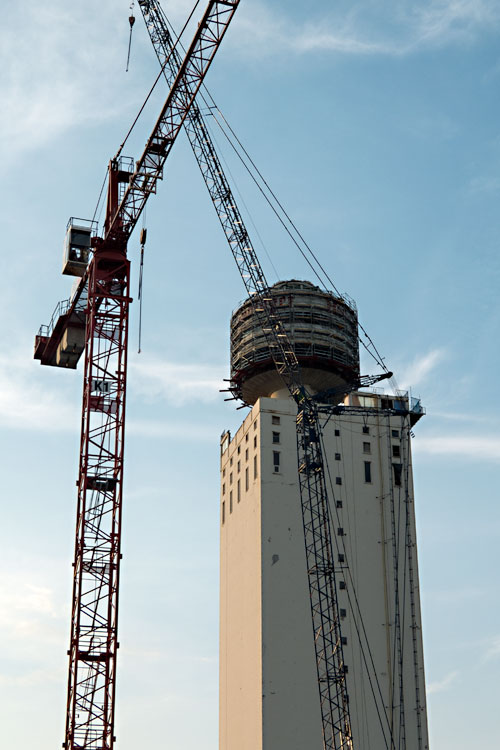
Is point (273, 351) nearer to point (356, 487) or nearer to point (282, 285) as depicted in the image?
point (282, 285)

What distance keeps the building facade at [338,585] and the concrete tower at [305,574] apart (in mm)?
106

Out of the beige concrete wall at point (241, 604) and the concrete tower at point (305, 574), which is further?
the beige concrete wall at point (241, 604)

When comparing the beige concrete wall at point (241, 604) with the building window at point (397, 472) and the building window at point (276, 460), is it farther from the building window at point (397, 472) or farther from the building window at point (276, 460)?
the building window at point (397, 472)

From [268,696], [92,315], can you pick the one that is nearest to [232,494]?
[268,696]

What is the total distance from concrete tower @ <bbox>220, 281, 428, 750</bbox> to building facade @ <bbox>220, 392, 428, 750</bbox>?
11 cm

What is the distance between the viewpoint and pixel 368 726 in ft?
273

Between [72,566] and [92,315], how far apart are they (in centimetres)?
1923

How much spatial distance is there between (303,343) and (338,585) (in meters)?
26.8

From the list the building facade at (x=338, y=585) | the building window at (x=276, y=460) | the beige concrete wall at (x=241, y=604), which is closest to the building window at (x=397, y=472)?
the building facade at (x=338, y=585)

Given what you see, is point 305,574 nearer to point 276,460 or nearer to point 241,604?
point 241,604

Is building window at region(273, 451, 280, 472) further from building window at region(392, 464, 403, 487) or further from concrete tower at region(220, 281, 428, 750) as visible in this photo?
building window at region(392, 464, 403, 487)

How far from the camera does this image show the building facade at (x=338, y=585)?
83500 mm

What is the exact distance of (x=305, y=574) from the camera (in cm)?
8800

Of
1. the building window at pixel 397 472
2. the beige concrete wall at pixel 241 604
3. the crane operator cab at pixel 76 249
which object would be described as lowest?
the beige concrete wall at pixel 241 604
